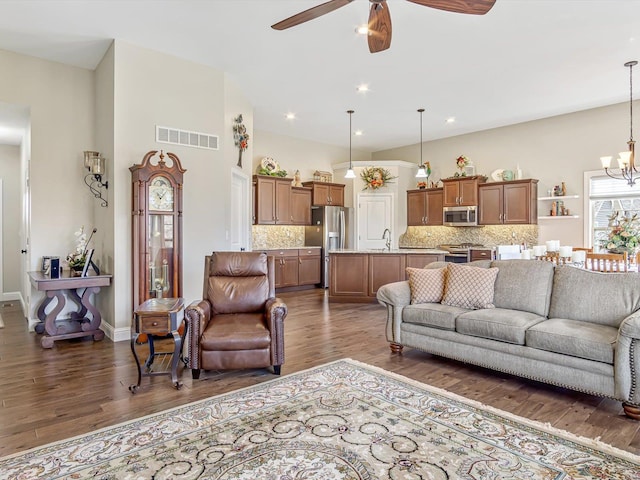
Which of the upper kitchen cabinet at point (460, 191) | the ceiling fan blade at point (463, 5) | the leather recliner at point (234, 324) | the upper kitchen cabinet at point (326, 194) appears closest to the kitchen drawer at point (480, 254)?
the upper kitchen cabinet at point (460, 191)

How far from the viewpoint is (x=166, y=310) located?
319cm

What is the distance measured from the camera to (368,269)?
6.84 metres

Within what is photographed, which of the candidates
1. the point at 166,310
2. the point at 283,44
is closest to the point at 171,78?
the point at 283,44

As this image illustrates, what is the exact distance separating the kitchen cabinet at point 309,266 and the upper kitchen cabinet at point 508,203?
136 inches

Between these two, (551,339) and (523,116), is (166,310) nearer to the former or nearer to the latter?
(551,339)

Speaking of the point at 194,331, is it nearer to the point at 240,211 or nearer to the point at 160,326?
the point at 160,326

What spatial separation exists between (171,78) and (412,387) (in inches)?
173

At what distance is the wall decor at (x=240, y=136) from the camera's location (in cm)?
586

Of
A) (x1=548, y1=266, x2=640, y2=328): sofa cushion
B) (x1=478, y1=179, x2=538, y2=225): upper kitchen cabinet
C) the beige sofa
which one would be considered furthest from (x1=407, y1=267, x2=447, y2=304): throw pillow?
(x1=478, y1=179, x2=538, y2=225): upper kitchen cabinet

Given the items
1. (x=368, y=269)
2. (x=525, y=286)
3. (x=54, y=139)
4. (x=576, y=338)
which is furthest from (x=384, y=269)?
(x=54, y=139)

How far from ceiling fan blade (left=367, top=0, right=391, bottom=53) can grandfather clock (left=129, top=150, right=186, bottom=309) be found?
8.73 feet

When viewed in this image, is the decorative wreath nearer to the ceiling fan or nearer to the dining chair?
the dining chair

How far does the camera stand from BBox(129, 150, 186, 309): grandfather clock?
4.45m

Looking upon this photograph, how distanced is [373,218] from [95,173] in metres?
5.99
